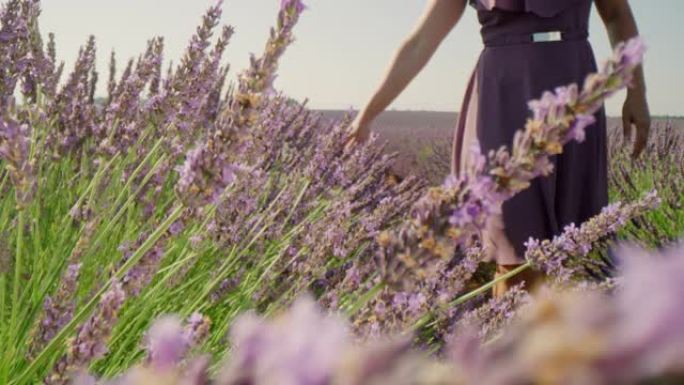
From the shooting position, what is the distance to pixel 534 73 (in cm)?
261

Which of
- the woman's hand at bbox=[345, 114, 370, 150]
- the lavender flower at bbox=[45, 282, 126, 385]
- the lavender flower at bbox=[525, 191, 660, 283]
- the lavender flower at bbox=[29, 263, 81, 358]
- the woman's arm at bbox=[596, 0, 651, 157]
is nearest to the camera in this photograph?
the lavender flower at bbox=[45, 282, 126, 385]

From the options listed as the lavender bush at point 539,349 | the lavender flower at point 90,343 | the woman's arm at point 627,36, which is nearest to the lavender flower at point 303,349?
the lavender bush at point 539,349

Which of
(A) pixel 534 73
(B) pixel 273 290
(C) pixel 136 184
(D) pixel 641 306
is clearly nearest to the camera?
(D) pixel 641 306

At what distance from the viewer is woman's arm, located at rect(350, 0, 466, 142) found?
8.34ft

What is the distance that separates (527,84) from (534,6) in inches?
9.5

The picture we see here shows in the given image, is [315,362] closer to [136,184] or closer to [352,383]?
[352,383]

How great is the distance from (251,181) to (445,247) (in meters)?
1.50

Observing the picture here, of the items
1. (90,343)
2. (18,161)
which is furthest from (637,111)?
(90,343)

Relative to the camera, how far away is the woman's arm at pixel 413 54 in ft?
8.34

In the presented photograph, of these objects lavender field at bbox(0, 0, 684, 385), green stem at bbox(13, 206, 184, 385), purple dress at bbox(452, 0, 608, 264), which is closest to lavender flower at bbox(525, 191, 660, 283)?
lavender field at bbox(0, 0, 684, 385)

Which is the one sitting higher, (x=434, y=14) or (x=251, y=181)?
(x=434, y=14)

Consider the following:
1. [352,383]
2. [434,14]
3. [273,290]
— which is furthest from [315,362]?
[434,14]

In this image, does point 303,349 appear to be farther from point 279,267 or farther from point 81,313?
point 279,267

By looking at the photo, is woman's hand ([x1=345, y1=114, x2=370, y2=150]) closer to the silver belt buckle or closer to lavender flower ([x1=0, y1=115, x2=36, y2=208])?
the silver belt buckle
